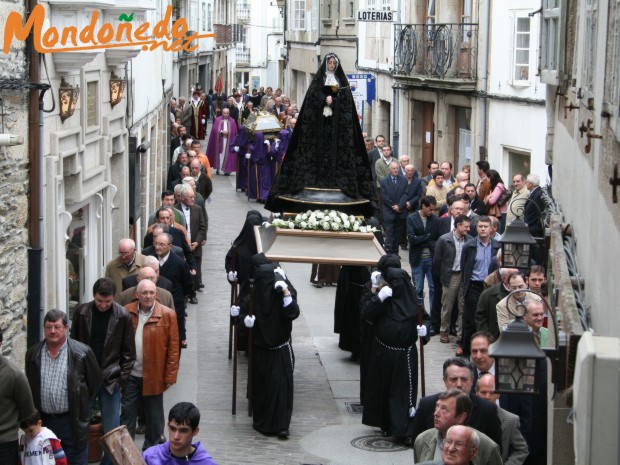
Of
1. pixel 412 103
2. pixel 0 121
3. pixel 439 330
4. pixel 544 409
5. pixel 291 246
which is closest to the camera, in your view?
pixel 544 409

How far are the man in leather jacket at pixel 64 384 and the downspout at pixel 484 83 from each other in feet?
53.4

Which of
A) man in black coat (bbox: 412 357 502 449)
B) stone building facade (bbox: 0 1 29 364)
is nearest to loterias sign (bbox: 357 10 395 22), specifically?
→ stone building facade (bbox: 0 1 29 364)

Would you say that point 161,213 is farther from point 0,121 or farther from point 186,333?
point 0,121

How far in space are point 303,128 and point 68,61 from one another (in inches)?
150

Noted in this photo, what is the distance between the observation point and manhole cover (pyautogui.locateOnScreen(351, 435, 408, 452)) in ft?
39.3

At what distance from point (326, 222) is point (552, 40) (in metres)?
3.15

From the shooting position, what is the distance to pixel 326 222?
1355 cm

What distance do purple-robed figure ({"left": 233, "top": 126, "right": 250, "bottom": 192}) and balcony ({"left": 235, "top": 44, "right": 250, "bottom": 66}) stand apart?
4726 centimetres

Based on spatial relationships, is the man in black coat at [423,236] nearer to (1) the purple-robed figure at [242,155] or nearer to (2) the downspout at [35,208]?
(2) the downspout at [35,208]

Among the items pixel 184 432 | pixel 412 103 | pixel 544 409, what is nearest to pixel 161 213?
pixel 544 409

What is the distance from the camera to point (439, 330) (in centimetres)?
1659

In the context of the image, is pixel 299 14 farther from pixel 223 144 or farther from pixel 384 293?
pixel 384 293

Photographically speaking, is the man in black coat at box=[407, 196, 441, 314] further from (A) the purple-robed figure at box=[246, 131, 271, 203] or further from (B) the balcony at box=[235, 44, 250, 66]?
(B) the balcony at box=[235, 44, 250, 66]

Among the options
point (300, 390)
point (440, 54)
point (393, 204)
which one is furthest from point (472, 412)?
point (440, 54)
